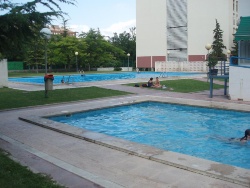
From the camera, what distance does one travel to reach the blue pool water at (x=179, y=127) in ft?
30.3

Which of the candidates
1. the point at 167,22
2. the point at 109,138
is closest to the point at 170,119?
the point at 109,138

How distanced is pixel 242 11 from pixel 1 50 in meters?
16.0

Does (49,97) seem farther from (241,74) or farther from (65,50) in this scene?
(65,50)

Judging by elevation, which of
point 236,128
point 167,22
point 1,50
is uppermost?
point 167,22

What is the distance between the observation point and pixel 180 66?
5694cm

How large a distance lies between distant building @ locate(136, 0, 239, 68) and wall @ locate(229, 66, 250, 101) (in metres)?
40.6

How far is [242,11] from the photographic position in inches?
746

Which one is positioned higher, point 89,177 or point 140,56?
point 140,56

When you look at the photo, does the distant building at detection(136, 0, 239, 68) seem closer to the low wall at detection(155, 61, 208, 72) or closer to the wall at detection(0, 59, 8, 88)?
the low wall at detection(155, 61, 208, 72)

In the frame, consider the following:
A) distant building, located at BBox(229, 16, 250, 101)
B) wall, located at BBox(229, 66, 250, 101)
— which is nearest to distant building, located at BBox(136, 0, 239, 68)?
distant building, located at BBox(229, 16, 250, 101)

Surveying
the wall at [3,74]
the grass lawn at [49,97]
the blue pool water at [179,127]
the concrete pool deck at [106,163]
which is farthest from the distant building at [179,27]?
the concrete pool deck at [106,163]

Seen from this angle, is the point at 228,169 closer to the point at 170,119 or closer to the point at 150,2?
the point at 170,119

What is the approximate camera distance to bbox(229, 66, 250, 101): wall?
16641mm

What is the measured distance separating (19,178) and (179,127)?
25.9ft
